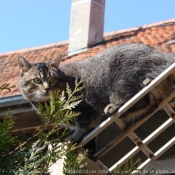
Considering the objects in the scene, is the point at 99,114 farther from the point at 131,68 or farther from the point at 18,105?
the point at 18,105

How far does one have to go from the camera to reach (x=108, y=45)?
242 inches

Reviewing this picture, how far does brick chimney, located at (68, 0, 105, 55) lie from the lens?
6.44 meters

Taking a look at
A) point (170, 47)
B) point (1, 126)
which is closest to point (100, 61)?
point (170, 47)

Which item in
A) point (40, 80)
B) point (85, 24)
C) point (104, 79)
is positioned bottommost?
point (104, 79)

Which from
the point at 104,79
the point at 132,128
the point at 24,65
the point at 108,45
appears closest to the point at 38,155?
the point at 132,128

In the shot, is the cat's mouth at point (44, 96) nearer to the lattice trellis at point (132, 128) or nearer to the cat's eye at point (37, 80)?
the cat's eye at point (37, 80)

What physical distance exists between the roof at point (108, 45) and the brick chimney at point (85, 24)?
5.5 inches

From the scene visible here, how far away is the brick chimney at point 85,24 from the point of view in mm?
6441

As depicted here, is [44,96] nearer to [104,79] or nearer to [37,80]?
[37,80]

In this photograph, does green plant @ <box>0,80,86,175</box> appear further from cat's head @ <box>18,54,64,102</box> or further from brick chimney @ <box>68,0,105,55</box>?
brick chimney @ <box>68,0,105,55</box>

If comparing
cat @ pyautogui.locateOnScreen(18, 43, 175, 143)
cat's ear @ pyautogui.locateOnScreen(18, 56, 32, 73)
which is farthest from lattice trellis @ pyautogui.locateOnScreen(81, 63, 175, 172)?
cat's ear @ pyautogui.locateOnScreen(18, 56, 32, 73)

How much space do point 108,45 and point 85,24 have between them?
0.70 meters

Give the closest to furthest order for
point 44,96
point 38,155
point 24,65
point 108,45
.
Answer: point 38,155 < point 44,96 < point 24,65 < point 108,45

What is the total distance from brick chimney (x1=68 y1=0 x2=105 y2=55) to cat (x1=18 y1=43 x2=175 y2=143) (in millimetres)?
2468
